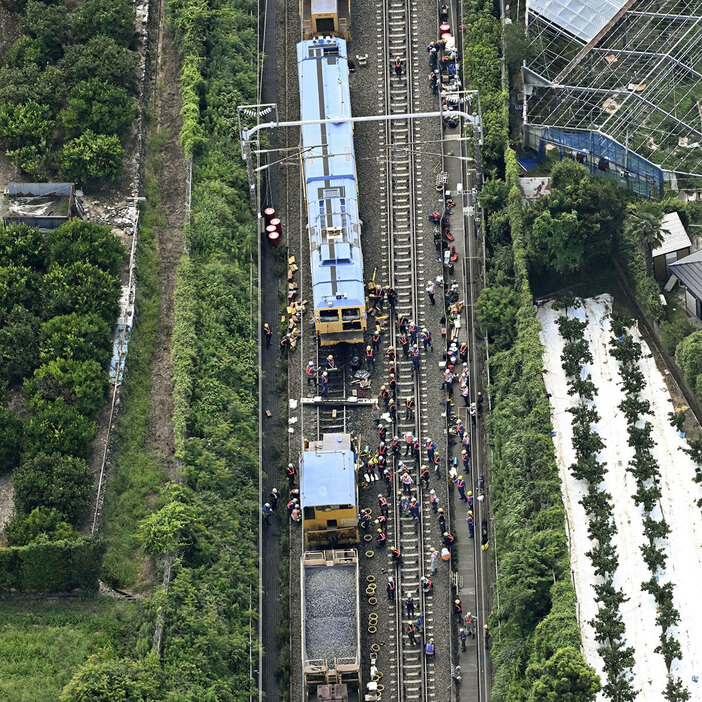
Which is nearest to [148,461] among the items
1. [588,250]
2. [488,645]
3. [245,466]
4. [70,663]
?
[245,466]

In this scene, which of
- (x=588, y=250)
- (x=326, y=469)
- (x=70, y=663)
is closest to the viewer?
(x=70, y=663)

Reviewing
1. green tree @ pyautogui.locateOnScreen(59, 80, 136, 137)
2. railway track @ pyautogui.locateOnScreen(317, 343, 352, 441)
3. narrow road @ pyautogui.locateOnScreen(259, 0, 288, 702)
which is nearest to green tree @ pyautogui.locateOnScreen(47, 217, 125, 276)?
green tree @ pyautogui.locateOnScreen(59, 80, 136, 137)

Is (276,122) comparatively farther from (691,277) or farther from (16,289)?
(691,277)

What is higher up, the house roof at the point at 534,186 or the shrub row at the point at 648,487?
the house roof at the point at 534,186

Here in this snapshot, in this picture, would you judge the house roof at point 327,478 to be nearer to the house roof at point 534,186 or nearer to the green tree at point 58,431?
the green tree at point 58,431

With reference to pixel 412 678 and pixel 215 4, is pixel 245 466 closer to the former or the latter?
pixel 412 678

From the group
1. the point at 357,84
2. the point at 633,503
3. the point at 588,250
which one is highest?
the point at 357,84

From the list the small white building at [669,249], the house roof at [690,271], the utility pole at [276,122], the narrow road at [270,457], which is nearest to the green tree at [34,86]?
the utility pole at [276,122]

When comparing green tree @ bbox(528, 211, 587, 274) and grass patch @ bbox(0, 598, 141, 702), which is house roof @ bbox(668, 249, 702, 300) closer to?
green tree @ bbox(528, 211, 587, 274)
